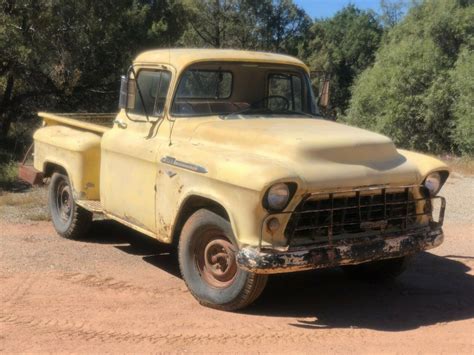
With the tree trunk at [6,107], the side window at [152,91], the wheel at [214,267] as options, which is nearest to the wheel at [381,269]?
the wheel at [214,267]

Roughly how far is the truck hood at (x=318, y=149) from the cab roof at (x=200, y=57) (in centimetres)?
71

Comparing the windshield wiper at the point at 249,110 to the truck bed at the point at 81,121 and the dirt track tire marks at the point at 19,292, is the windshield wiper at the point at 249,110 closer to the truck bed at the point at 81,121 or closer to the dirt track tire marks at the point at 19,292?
the truck bed at the point at 81,121

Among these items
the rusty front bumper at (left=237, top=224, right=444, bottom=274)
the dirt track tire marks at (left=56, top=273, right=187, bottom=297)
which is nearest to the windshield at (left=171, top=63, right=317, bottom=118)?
the dirt track tire marks at (left=56, top=273, right=187, bottom=297)

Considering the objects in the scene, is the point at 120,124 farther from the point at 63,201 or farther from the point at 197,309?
the point at 197,309

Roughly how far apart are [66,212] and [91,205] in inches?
36.6

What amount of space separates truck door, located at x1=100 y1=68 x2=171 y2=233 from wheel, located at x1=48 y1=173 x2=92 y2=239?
2.63 feet

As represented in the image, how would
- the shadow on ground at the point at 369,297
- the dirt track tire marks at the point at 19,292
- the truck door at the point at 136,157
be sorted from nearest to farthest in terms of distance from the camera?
the shadow on ground at the point at 369,297
the dirt track tire marks at the point at 19,292
the truck door at the point at 136,157

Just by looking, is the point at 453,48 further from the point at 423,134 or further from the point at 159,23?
the point at 159,23

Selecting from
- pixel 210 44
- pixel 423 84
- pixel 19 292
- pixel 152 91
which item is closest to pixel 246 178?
pixel 152 91

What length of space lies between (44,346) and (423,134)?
2537cm

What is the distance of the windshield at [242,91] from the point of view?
20.3ft

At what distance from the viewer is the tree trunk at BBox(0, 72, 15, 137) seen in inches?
775

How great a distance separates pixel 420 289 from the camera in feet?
19.9

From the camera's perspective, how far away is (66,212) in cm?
783
